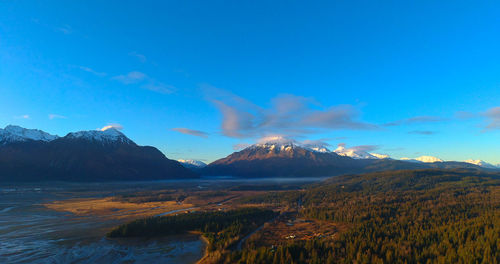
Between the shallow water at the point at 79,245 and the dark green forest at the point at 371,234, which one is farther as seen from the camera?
the shallow water at the point at 79,245

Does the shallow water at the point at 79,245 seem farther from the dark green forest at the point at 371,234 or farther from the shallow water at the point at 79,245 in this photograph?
the dark green forest at the point at 371,234

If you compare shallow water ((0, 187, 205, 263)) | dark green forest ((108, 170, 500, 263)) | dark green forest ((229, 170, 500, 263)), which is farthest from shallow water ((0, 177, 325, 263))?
dark green forest ((229, 170, 500, 263))

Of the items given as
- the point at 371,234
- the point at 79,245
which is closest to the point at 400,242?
the point at 371,234

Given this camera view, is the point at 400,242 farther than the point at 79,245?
No

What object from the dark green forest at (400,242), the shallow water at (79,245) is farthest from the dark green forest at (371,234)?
the shallow water at (79,245)

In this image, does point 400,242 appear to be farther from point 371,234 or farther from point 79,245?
point 79,245

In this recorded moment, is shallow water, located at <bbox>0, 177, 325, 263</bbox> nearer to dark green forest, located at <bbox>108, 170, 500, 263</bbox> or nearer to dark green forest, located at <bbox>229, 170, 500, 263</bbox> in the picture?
dark green forest, located at <bbox>108, 170, 500, 263</bbox>

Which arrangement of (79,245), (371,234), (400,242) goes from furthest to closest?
1. (371,234)
2. (79,245)
3. (400,242)

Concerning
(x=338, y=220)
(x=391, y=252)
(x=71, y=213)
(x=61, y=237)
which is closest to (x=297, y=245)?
(x=391, y=252)

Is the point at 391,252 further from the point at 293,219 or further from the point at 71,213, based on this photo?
the point at 71,213
